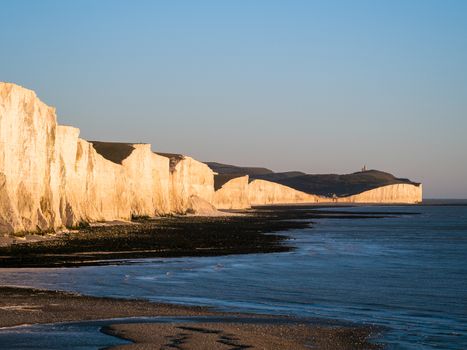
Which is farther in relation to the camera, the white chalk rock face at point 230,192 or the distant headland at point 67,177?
the white chalk rock face at point 230,192

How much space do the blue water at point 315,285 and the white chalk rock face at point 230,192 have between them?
341 ft

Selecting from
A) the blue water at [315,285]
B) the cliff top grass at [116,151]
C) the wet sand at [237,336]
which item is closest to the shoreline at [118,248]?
the blue water at [315,285]

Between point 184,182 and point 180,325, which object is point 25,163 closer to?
point 180,325

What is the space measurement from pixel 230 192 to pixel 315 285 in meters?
119

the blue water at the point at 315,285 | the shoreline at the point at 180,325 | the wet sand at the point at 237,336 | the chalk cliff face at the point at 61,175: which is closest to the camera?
the wet sand at the point at 237,336

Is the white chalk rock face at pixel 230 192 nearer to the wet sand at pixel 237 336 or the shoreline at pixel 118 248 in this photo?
the shoreline at pixel 118 248

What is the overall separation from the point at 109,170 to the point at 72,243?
2971cm

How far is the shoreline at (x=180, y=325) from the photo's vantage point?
14.2m

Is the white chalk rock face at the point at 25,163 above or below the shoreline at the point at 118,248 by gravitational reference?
above

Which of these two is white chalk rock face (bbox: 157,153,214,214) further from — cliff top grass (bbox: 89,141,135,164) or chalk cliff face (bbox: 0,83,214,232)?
cliff top grass (bbox: 89,141,135,164)

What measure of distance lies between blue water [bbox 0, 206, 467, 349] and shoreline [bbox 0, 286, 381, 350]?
3.05ft

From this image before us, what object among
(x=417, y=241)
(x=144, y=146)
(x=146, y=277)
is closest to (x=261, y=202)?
(x=144, y=146)

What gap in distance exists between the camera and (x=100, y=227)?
5725 cm

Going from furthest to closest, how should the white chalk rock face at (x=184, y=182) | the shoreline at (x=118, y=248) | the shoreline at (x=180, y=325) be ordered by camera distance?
the white chalk rock face at (x=184, y=182) → the shoreline at (x=118, y=248) → the shoreline at (x=180, y=325)
